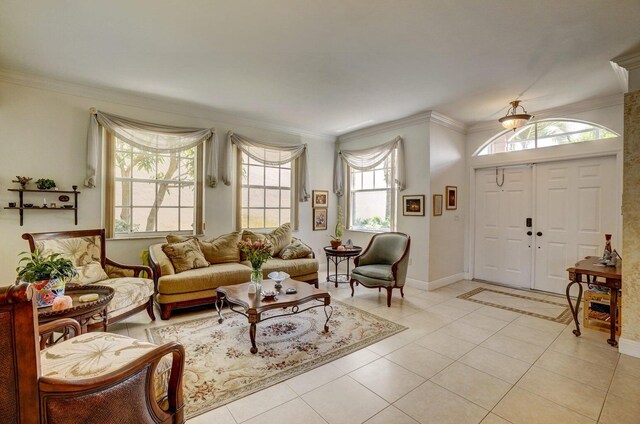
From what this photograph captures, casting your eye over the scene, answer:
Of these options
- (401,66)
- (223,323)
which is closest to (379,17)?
(401,66)

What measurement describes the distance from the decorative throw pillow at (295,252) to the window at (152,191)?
1.37 metres

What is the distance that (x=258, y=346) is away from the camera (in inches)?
112

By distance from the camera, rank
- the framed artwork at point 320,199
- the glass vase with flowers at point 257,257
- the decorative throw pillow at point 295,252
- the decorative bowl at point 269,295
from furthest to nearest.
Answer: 1. the framed artwork at point 320,199
2. the decorative throw pillow at point 295,252
3. the glass vase with flowers at point 257,257
4. the decorative bowl at point 269,295

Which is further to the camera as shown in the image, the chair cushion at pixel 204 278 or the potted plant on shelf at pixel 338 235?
the potted plant on shelf at pixel 338 235

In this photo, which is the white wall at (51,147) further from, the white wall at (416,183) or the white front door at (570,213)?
the white front door at (570,213)

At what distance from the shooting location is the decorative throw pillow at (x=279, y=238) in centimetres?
495

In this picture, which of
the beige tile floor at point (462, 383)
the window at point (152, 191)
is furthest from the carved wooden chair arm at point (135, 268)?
the window at point (152, 191)

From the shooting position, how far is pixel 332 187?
6.30 metres

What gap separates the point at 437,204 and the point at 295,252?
2.46 metres

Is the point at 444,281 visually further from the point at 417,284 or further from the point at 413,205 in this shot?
the point at 413,205

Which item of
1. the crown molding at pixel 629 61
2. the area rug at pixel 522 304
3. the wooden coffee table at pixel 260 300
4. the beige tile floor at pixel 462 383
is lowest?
the beige tile floor at pixel 462 383

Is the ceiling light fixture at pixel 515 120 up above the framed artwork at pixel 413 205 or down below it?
above

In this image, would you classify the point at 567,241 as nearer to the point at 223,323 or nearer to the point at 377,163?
the point at 377,163

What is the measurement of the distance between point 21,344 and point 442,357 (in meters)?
2.83
